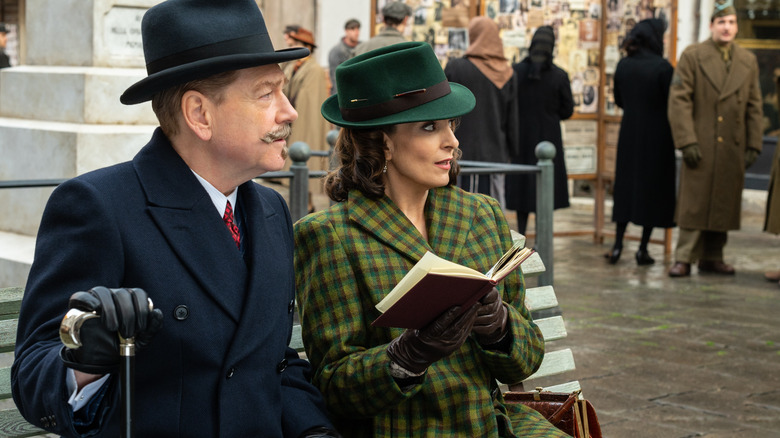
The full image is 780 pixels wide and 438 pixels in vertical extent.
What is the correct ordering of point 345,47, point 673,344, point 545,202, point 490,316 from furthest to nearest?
point 345,47 < point 673,344 < point 545,202 < point 490,316

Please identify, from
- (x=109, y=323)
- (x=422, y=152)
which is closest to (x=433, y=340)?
(x=422, y=152)

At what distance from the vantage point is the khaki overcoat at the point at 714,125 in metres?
9.38

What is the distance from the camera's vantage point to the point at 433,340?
2.59 metres

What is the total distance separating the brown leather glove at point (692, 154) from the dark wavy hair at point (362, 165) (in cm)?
675

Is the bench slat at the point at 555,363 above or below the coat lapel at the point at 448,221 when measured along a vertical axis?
below

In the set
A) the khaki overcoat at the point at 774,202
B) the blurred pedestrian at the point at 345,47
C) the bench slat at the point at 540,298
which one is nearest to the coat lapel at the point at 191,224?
the bench slat at the point at 540,298

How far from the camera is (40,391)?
85.7 inches

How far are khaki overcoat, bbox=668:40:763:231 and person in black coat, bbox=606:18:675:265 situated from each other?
0.39 metres

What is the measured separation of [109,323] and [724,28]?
333 inches

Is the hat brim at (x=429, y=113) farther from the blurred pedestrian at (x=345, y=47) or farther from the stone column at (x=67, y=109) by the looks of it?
the blurred pedestrian at (x=345, y=47)

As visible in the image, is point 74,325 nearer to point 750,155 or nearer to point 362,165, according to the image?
point 362,165

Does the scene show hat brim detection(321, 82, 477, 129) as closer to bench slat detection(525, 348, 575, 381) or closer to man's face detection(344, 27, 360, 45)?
bench slat detection(525, 348, 575, 381)

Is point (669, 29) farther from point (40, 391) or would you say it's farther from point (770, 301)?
point (40, 391)

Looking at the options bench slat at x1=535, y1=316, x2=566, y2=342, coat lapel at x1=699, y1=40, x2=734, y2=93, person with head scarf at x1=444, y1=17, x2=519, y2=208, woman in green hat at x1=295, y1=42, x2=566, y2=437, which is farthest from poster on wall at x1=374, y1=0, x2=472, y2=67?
woman in green hat at x1=295, y1=42, x2=566, y2=437
